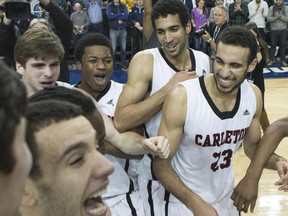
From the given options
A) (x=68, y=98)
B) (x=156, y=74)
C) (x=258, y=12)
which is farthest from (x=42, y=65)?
(x=258, y=12)

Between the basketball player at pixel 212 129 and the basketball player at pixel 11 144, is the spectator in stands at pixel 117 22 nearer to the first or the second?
the basketball player at pixel 212 129

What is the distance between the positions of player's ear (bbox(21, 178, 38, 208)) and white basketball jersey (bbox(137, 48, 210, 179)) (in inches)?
77.0

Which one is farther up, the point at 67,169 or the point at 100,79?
the point at 67,169

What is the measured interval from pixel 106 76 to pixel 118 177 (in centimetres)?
69

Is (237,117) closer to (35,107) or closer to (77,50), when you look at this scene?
(77,50)

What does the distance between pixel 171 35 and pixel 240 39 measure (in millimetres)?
519

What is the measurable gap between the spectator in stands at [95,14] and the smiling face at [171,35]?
9554 mm

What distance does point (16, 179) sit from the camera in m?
0.96

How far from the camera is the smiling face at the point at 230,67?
292 centimetres

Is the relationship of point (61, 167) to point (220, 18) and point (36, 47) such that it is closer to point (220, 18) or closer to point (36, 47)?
point (36, 47)

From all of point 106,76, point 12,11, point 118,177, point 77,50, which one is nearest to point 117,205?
point 118,177

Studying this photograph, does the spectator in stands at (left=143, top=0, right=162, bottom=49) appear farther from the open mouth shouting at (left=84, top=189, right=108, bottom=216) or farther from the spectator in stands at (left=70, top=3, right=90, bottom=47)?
the spectator in stands at (left=70, top=3, right=90, bottom=47)

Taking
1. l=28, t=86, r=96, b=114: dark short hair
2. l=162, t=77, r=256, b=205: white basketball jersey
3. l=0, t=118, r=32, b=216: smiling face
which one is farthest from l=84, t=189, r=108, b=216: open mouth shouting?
l=162, t=77, r=256, b=205: white basketball jersey

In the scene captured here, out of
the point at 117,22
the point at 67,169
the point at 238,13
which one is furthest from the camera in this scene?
the point at 238,13
